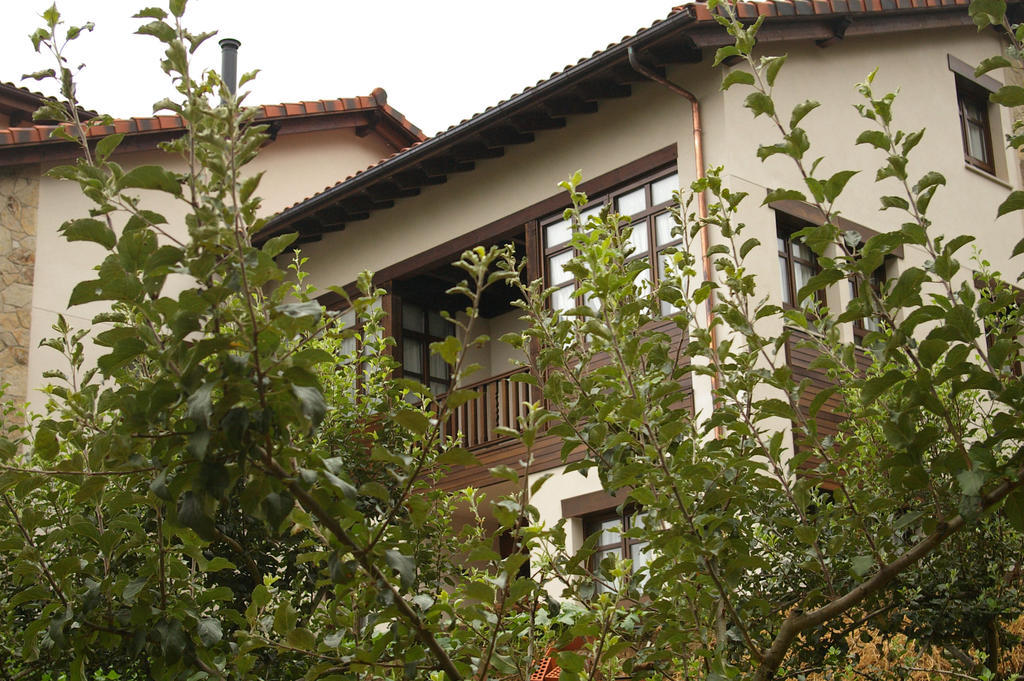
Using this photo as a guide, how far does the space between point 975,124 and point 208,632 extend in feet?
41.4

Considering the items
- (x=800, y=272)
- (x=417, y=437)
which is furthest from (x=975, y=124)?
(x=417, y=437)

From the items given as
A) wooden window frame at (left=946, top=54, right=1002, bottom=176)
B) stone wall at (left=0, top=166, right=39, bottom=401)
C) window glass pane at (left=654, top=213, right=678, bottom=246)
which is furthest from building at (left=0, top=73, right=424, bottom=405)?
wooden window frame at (left=946, top=54, right=1002, bottom=176)

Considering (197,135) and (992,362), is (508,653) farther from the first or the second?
(197,135)

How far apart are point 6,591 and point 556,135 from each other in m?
7.50

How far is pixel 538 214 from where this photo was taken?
11.8m

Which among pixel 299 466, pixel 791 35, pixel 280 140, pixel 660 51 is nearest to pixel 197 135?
pixel 299 466

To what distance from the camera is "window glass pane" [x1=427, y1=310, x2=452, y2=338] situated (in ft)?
47.2

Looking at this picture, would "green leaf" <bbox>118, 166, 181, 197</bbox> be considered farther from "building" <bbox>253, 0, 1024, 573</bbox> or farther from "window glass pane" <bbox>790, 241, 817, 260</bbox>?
"window glass pane" <bbox>790, 241, 817, 260</bbox>

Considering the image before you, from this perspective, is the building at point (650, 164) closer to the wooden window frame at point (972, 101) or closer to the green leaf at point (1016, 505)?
the wooden window frame at point (972, 101)

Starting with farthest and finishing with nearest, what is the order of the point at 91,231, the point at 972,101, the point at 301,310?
1. the point at 972,101
2. the point at 91,231
3. the point at 301,310

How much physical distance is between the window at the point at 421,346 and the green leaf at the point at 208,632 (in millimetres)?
10934

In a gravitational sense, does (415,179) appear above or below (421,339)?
above

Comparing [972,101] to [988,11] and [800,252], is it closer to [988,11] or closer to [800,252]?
[800,252]

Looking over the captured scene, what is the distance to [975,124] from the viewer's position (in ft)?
43.3
